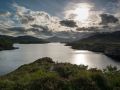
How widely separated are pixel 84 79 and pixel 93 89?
60.7 inches

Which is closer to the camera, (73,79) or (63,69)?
(73,79)

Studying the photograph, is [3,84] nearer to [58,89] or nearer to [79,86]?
[58,89]

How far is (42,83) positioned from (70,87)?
3.13 m

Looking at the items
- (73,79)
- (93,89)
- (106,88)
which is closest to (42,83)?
(73,79)

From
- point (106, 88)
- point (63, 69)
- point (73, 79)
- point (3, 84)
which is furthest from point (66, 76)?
point (3, 84)

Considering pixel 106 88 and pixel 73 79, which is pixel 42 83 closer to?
pixel 73 79

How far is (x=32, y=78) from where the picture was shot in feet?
93.9

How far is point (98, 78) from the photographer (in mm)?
28703

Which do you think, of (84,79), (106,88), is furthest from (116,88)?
(84,79)

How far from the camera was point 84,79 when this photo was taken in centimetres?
2764

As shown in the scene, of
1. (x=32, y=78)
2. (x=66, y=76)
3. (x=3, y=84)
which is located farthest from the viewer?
(x=66, y=76)

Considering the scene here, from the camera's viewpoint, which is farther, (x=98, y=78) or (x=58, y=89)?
(x=98, y=78)

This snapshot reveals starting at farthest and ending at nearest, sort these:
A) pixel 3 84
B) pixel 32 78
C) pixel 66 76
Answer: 1. pixel 66 76
2. pixel 32 78
3. pixel 3 84

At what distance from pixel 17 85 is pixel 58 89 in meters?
4.54
